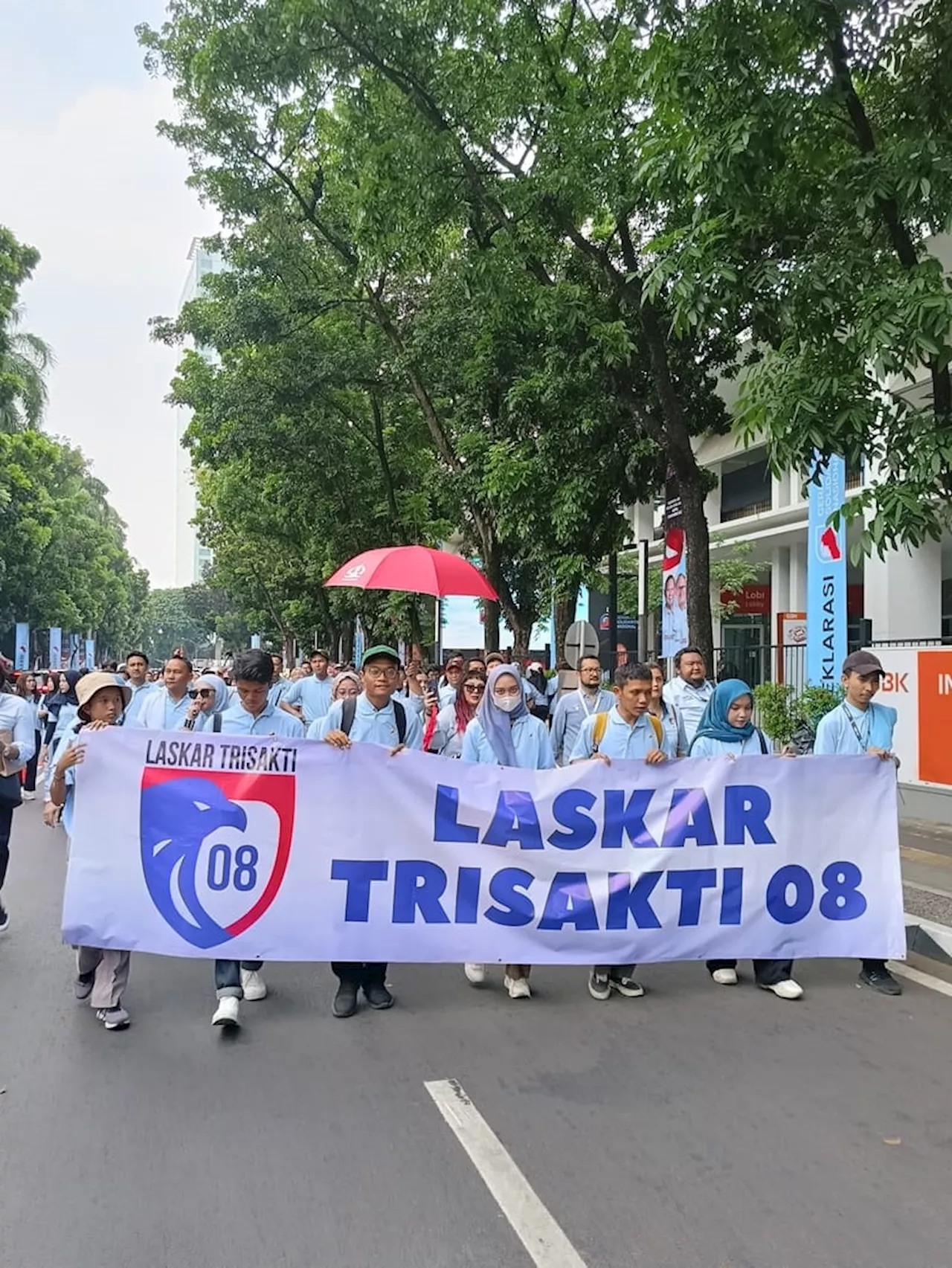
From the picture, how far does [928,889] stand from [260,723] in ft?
17.6

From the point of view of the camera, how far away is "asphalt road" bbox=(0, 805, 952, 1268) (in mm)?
3146

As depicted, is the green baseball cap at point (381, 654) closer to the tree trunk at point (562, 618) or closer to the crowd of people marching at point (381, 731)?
the crowd of people marching at point (381, 731)

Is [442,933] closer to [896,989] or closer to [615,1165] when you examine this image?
[615,1165]

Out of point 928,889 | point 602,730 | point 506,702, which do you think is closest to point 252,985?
point 506,702

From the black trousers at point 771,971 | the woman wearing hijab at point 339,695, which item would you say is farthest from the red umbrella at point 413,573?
the black trousers at point 771,971

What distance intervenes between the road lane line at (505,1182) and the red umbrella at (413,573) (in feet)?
22.5

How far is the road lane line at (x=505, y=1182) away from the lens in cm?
307

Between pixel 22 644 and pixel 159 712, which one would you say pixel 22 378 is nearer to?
pixel 22 644

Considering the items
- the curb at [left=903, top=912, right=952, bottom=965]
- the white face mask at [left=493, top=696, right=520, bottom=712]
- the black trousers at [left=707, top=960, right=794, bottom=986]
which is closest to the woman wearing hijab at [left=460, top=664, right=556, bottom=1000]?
the white face mask at [left=493, top=696, right=520, bottom=712]

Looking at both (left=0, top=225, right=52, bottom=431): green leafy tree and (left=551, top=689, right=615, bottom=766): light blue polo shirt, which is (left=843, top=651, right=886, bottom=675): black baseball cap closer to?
(left=551, top=689, right=615, bottom=766): light blue polo shirt

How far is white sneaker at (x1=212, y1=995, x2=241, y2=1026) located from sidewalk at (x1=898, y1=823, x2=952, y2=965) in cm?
419

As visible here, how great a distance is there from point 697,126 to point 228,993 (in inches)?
233

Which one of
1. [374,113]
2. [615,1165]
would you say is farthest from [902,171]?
[374,113]

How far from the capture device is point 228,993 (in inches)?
199
